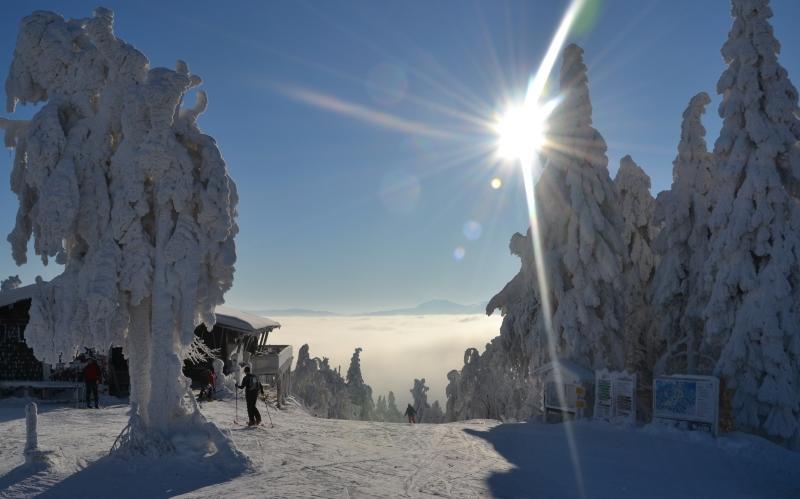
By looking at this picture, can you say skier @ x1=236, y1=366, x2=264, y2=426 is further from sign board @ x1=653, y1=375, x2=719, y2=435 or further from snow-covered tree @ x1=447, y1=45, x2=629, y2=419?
snow-covered tree @ x1=447, y1=45, x2=629, y2=419

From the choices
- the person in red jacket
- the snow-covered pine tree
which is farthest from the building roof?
the snow-covered pine tree

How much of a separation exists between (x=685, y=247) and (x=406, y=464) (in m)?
16.2

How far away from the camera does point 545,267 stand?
884 inches

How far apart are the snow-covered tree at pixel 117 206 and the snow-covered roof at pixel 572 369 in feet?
38.5

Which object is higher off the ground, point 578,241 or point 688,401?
point 578,241

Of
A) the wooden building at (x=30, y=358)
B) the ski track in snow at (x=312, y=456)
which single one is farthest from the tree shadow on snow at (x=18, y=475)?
the wooden building at (x=30, y=358)

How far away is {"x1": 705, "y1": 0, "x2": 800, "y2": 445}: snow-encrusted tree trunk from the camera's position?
1648 centimetres

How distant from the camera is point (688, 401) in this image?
Answer: 15.5 m

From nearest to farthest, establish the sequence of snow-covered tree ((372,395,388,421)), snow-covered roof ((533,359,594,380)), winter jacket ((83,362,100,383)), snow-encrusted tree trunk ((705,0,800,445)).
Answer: snow-encrusted tree trunk ((705,0,800,445))
winter jacket ((83,362,100,383))
snow-covered roof ((533,359,594,380))
snow-covered tree ((372,395,388,421))

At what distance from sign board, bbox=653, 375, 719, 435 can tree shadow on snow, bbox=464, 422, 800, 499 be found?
1.88ft

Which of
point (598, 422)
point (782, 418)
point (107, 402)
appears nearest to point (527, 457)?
point (598, 422)

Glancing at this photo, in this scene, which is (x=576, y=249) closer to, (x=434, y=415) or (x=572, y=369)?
(x=572, y=369)

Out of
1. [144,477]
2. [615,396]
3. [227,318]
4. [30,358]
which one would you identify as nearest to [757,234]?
[615,396]

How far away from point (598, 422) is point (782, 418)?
503 cm
